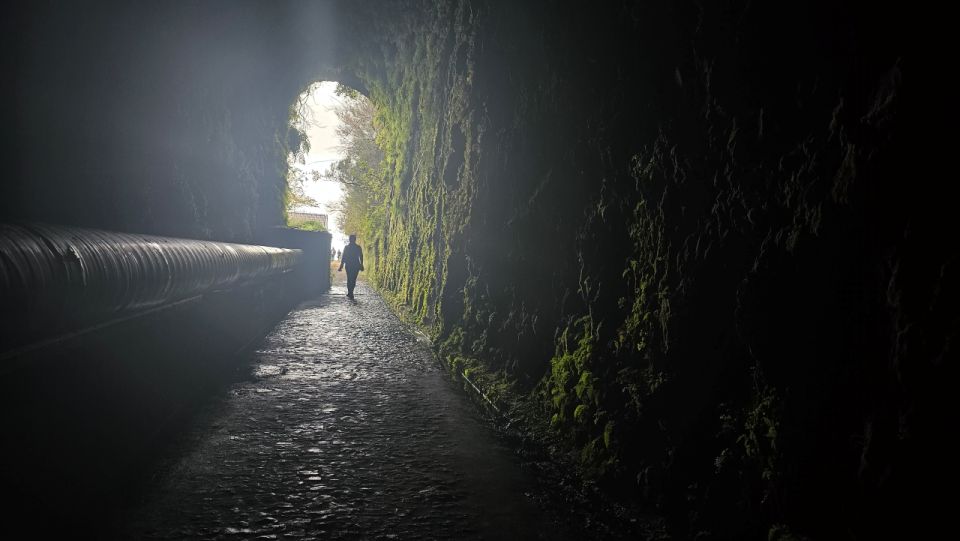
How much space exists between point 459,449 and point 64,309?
2461 millimetres

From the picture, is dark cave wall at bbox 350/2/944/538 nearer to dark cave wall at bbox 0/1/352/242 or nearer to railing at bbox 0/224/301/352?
railing at bbox 0/224/301/352

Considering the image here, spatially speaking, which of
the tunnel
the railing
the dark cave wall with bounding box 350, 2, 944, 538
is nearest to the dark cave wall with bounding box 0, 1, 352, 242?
the tunnel

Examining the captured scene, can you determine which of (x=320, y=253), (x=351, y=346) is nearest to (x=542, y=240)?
(x=351, y=346)

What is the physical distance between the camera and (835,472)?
6.20 ft

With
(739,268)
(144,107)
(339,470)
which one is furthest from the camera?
(144,107)

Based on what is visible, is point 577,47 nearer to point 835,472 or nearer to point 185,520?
point 835,472

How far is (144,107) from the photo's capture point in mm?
7781

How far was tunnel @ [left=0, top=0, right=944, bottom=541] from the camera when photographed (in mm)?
1763

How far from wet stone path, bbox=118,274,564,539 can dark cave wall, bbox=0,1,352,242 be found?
2926 millimetres

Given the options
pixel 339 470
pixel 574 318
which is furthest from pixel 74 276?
pixel 574 318

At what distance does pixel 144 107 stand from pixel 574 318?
7.04 m

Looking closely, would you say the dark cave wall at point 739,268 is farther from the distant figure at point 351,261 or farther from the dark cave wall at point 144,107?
the distant figure at point 351,261

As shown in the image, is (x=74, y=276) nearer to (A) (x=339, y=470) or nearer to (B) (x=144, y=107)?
(A) (x=339, y=470)

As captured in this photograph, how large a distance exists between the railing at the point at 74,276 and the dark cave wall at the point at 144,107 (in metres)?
1.97
